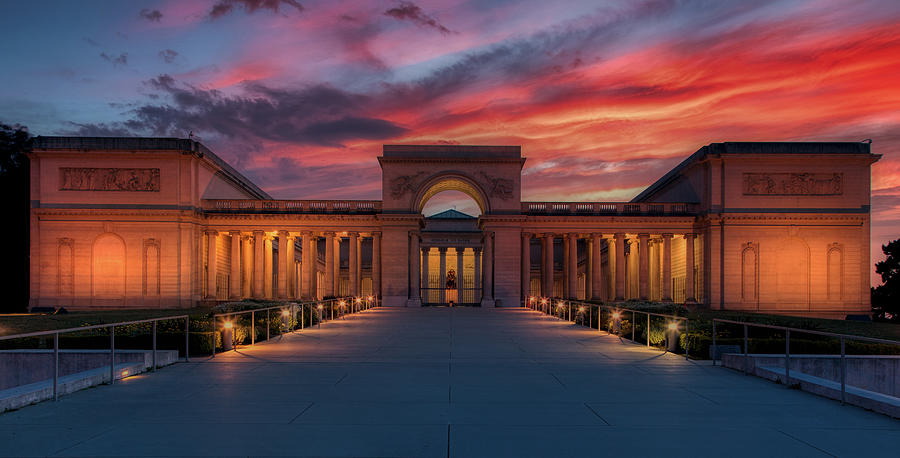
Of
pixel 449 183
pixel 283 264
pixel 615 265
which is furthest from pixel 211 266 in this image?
pixel 615 265

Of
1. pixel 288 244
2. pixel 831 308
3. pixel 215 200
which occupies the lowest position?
pixel 831 308

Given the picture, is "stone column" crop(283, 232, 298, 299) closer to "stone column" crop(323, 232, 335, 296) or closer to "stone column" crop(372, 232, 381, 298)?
"stone column" crop(323, 232, 335, 296)

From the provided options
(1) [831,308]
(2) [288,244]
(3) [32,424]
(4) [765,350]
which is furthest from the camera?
(2) [288,244]

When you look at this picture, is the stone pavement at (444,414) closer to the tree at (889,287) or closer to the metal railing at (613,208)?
the metal railing at (613,208)

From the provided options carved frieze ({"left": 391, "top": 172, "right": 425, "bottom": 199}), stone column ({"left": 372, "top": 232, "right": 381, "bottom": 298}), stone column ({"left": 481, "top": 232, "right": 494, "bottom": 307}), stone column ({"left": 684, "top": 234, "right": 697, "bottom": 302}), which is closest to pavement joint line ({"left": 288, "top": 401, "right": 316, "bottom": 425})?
stone column ({"left": 481, "top": 232, "right": 494, "bottom": 307})

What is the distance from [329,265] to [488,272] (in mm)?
15276

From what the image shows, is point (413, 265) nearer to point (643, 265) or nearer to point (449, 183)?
point (449, 183)

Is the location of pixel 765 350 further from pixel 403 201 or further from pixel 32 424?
pixel 403 201

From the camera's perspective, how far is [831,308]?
2430 inches

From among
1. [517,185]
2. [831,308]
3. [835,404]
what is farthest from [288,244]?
[835,404]

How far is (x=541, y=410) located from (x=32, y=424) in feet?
25.9

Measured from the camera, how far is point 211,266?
64000mm

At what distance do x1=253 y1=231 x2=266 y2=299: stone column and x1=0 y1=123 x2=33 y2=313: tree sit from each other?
19.2 metres

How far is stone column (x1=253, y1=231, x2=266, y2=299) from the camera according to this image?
214ft
